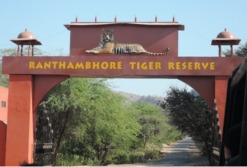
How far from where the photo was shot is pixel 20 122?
12125 millimetres

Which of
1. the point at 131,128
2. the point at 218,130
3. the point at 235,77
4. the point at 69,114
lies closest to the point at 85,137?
the point at 69,114

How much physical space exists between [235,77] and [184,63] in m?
8.32

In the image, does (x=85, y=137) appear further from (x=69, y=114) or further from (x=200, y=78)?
(x=200, y=78)

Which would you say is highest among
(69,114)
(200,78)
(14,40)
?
(14,40)

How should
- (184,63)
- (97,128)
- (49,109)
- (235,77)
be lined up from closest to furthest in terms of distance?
(235,77) → (184,63) → (49,109) → (97,128)

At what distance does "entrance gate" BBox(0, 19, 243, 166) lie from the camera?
11.9 m

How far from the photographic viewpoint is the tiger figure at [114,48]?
12125 mm

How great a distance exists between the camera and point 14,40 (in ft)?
41.1

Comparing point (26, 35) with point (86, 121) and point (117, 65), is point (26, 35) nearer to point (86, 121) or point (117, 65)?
point (117, 65)

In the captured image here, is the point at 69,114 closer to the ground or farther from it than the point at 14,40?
closer to the ground

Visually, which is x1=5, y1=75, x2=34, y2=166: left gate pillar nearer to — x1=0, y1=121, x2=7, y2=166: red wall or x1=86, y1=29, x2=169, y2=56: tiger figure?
x1=0, y1=121, x2=7, y2=166: red wall

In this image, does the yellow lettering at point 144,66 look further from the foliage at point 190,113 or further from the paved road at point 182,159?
the paved road at point 182,159

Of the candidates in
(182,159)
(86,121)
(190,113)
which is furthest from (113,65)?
(182,159)

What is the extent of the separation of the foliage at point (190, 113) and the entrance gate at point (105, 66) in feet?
24.2
